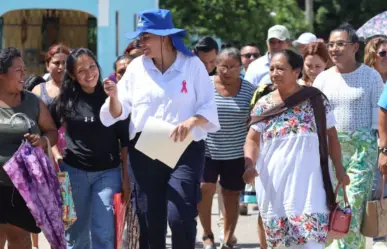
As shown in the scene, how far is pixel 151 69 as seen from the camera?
6945 mm

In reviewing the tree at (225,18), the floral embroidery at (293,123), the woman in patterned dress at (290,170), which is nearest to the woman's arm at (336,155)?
the woman in patterned dress at (290,170)

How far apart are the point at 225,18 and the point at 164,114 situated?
17390 millimetres

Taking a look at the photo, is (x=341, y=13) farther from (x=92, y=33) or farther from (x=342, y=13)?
Result: (x=92, y=33)

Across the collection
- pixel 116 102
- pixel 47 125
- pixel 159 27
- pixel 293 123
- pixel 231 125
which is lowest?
pixel 231 125

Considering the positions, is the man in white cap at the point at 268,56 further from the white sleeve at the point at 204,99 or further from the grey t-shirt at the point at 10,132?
the grey t-shirt at the point at 10,132

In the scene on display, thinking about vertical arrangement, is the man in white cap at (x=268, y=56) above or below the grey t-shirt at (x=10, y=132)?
above

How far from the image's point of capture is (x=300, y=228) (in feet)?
22.7

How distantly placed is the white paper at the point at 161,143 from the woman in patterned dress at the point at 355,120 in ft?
5.99

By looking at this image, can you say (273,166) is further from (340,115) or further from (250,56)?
(250,56)

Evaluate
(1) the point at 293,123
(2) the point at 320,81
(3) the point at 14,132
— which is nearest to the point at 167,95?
(1) the point at 293,123

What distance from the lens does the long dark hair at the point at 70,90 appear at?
7.57 m

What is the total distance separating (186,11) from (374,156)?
1553cm

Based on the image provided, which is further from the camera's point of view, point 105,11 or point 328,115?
point 105,11

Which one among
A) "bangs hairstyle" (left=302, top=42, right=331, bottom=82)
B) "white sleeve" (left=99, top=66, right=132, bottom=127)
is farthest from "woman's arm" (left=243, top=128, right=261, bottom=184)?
"bangs hairstyle" (left=302, top=42, right=331, bottom=82)
